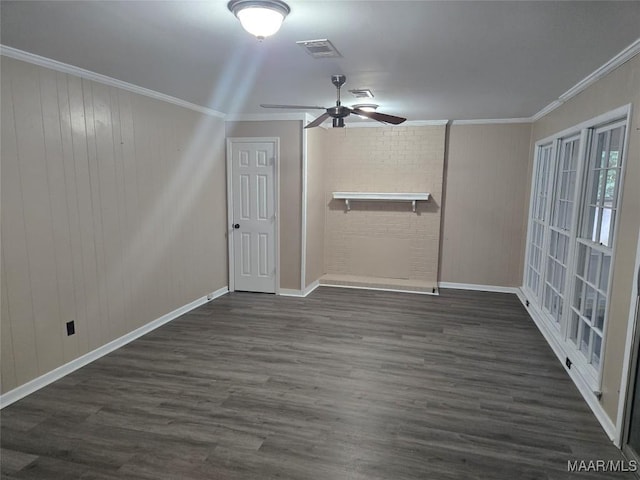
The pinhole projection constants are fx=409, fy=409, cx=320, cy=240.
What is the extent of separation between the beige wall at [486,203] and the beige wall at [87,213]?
3.64 m

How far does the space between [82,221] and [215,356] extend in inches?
65.2

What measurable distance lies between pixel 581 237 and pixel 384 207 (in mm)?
3151

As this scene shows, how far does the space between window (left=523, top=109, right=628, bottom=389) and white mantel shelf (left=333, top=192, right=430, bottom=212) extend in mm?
1719

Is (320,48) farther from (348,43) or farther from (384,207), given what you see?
(384,207)

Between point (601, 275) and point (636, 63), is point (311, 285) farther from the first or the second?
point (636, 63)

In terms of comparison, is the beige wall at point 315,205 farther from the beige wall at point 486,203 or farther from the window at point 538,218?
the window at point 538,218

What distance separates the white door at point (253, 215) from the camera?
568cm

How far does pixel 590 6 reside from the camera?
2020 millimetres

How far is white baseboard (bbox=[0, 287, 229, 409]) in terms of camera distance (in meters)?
2.97

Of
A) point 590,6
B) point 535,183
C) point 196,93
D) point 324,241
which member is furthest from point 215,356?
point 535,183

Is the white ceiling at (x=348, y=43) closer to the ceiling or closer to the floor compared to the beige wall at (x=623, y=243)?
closer to the ceiling

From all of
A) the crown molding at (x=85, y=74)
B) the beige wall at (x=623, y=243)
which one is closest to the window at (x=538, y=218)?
the beige wall at (x=623, y=243)

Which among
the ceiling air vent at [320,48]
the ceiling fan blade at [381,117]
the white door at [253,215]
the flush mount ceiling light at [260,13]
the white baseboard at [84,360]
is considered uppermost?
the ceiling air vent at [320,48]

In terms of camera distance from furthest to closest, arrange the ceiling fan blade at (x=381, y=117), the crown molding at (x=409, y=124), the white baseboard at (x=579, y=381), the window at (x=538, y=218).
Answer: the crown molding at (x=409, y=124) → the window at (x=538, y=218) → the ceiling fan blade at (x=381, y=117) → the white baseboard at (x=579, y=381)
